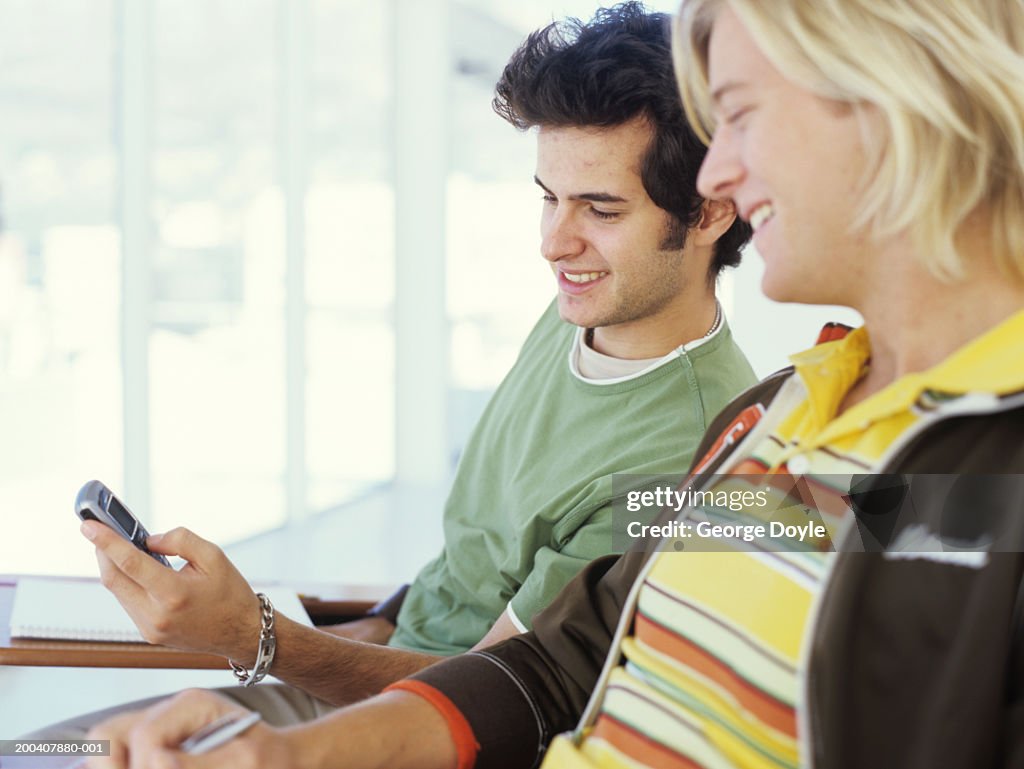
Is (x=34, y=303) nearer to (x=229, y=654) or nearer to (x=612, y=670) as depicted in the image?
(x=229, y=654)

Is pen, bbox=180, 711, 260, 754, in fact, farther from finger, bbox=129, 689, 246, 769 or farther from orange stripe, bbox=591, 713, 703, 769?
orange stripe, bbox=591, 713, 703, 769

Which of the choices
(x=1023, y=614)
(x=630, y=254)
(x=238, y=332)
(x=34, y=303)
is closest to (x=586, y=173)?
(x=630, y=254)

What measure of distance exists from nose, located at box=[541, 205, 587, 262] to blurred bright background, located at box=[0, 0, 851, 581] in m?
1.33

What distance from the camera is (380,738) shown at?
Answer: 109cm

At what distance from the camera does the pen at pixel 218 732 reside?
37.0 inches

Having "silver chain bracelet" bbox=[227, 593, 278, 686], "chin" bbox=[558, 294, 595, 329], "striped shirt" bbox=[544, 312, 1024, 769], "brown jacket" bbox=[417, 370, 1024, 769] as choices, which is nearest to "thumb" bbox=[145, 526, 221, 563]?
"silver chain bracelet" bbox=[227, 593, 278, 686]

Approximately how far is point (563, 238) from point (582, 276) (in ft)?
0.22

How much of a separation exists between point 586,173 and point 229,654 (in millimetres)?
868

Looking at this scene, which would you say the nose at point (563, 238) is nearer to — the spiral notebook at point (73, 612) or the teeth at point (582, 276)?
the teeth at point (582, 276)

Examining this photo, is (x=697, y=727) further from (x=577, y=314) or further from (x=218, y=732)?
(x=577, y=314)

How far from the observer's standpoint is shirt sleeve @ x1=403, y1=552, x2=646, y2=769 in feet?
3.83

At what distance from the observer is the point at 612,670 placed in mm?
1144

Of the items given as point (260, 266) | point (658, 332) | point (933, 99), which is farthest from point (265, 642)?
point (260, 266)

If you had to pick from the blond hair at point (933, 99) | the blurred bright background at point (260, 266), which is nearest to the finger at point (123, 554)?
the blond hair at point (933, 99)
